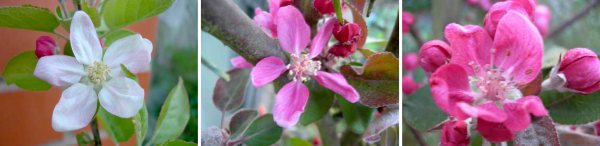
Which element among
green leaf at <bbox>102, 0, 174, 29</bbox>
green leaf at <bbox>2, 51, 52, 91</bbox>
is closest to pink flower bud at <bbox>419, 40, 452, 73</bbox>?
green leaf at <bbox>102, 0, 174, 29</bbox>

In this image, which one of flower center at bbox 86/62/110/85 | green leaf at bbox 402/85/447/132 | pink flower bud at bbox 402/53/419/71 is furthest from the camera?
pink flower bud at bbox 402/53/419/71

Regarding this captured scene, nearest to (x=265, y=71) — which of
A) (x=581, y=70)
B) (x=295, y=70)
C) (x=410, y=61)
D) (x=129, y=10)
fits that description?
(x=295, y=70)

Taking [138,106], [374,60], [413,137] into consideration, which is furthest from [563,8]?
[138,106]

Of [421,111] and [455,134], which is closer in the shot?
[455,134]

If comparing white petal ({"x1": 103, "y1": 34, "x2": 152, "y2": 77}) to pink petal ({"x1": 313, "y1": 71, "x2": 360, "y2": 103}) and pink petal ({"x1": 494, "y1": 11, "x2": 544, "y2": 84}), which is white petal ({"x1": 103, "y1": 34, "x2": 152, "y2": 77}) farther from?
pink petal ({"x1": 494, "y1": 11, "x2": 544, "y2": 84})

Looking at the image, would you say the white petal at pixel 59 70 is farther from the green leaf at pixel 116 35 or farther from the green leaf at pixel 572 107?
the green leaf at pixel 572 107

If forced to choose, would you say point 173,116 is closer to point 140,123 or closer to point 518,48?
point 140,123

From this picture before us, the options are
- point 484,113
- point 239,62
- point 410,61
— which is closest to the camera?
point 484,113

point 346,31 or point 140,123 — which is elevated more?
point 346,31
